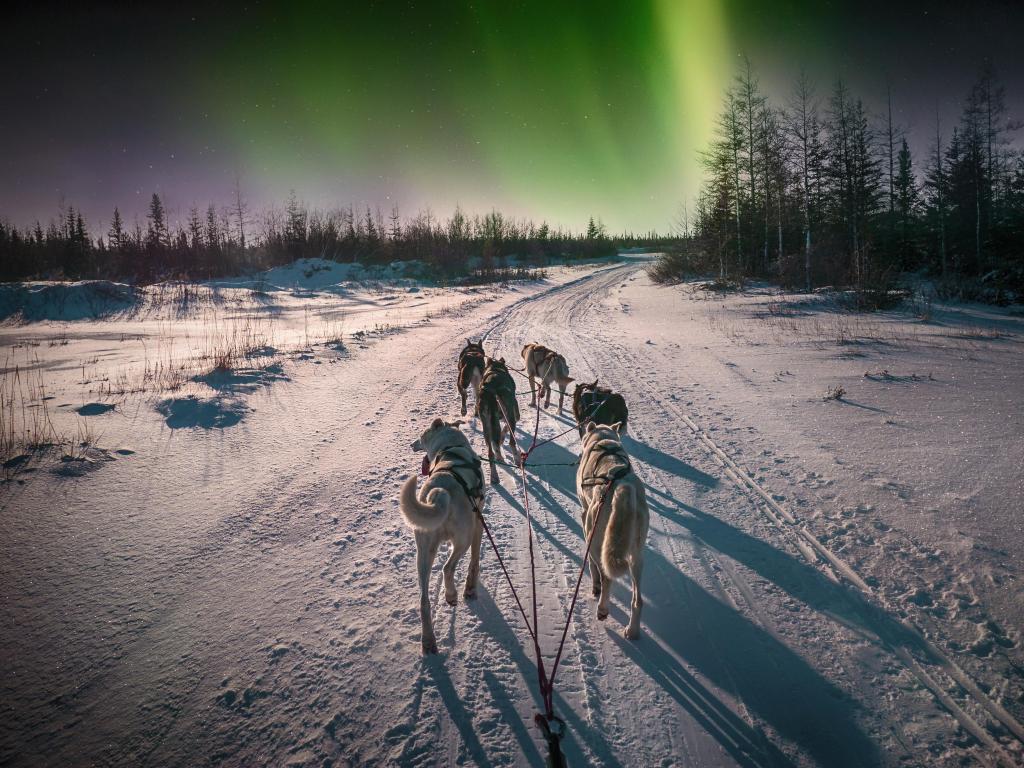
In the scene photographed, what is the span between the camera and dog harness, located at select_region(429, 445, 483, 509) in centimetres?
337

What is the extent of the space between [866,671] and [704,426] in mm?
4227

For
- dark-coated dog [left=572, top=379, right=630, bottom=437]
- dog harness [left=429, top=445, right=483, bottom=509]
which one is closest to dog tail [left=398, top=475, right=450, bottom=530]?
dog harness [left=429, top=445, right=483, bottom=509]

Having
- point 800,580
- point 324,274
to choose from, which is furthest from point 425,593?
point 324,274

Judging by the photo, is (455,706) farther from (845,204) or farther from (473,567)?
(845,204)

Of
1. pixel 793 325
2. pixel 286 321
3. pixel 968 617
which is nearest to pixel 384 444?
pixel 968 617

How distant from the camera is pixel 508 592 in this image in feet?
11.2

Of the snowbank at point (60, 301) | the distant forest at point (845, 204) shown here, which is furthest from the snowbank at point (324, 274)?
the distant forest at point (845, 204)

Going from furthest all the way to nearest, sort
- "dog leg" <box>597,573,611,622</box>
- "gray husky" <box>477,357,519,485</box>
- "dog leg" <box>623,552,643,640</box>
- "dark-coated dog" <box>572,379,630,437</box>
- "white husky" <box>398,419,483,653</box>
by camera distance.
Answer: "gray husky" <box>477,357,519,485</box>, "dark-coated dog" <box>572,379,630,437</box>, "dog leg" <box>597,573,611,622</box>, "dog leg" <box>623,552,643,640</box>, "white husky" <box>398,419,483,653</box>

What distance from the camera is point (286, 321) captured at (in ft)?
66.1

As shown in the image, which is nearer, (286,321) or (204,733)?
(204,733)

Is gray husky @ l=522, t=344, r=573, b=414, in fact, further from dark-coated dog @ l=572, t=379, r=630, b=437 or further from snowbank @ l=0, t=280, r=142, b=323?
snowbank @ l=0, t=280, r=142, b=323

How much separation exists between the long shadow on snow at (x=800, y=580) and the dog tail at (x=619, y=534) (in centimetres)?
148

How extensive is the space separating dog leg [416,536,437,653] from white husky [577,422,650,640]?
3.80 ft

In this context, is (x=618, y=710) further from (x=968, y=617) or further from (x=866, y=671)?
(x=968, y=617)
